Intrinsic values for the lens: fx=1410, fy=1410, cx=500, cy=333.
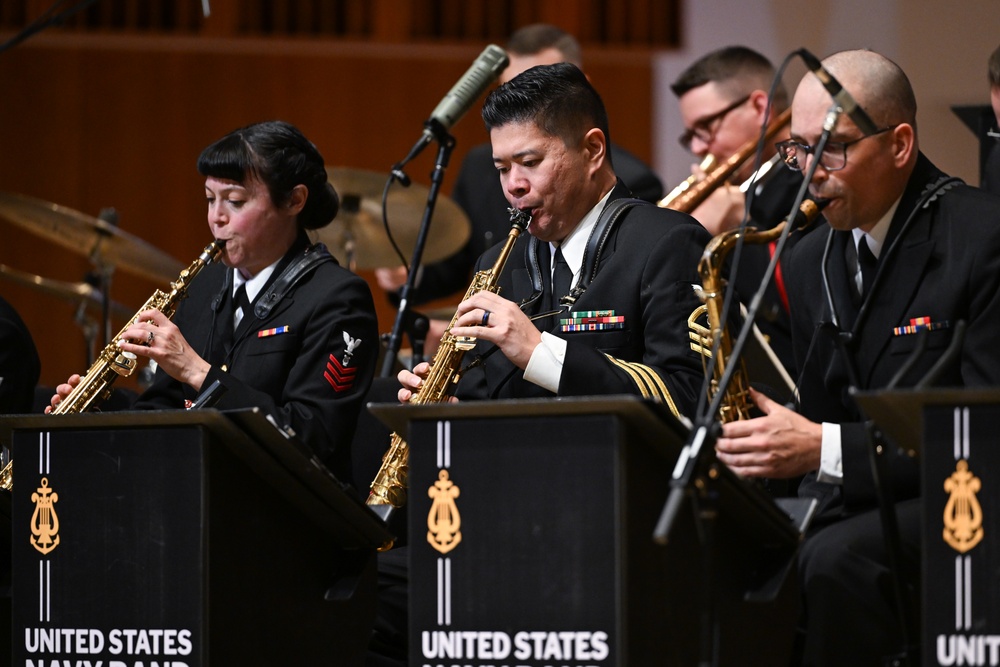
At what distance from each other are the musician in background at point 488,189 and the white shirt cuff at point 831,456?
7.96 ft

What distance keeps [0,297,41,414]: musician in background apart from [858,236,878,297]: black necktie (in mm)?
2484

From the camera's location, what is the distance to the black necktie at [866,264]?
3.14 metres

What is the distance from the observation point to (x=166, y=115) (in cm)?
734

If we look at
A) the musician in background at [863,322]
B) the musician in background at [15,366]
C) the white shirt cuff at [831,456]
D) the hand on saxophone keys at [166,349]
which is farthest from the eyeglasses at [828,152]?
the musician in background at [15,366]

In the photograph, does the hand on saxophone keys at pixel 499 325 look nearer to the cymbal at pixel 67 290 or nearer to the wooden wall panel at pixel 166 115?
the cymbal at pixel 67 290

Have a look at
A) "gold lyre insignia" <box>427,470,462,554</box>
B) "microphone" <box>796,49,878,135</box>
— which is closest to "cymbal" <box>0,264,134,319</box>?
"gold lyre insignia" <box>427,470,462,554</box>

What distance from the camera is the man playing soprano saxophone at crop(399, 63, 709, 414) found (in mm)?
3068

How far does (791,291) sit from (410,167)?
14.5 feet

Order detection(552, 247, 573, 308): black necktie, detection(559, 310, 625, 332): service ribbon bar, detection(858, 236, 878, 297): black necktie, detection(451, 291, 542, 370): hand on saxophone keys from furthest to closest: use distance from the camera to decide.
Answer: detection(552, 247, 573, 308): black necktie → detection(559, 310, 625, 332): service ribbon bar → detection(858, 236, 878, 297): black necktie → detection(451, 291, 542, 370): hand on saxophone keys

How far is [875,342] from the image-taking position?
3.04m

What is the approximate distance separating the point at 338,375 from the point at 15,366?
122 cm

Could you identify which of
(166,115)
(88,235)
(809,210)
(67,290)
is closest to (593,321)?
(809,210)

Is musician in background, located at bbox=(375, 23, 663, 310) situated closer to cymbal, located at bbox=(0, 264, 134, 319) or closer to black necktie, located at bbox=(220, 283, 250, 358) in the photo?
cymbal, located at bbox=(0, 264, 134, 319)

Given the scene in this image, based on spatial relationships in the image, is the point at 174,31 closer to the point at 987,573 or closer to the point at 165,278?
the point at 165,278
